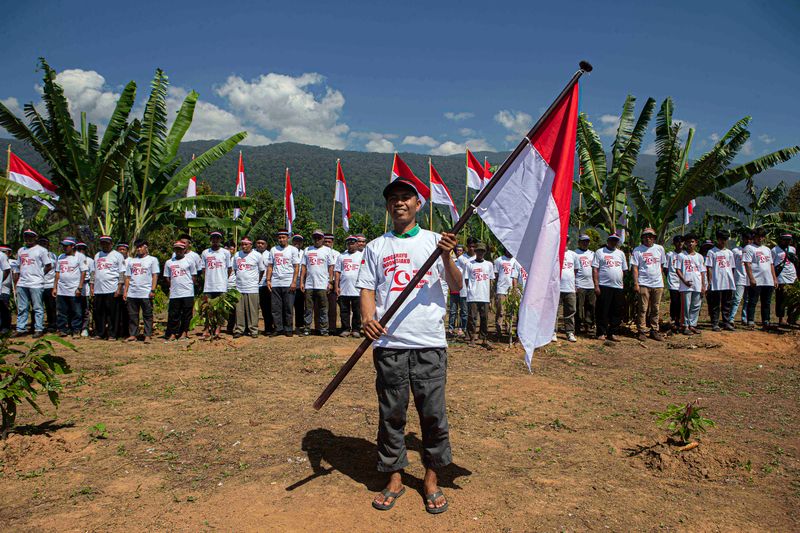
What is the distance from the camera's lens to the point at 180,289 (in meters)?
9.59

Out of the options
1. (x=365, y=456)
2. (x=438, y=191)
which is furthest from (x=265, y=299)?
(x=365, y=456)

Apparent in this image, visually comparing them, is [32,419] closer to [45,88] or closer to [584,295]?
[45,88]

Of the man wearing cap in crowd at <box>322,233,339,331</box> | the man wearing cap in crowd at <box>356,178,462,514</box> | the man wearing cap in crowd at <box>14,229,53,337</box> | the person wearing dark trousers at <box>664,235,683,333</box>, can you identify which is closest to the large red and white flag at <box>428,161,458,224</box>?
the man wearing cap in crowd at <box>322,233,339,331</box>

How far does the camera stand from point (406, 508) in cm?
334

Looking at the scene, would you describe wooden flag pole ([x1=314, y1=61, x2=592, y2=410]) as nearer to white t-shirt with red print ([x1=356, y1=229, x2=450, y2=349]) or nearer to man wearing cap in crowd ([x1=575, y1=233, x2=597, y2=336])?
white t-shirt with red print ([x1=356, y1=229, x2=450, y2=349])

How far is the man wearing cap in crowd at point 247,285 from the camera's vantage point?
991 centimetres

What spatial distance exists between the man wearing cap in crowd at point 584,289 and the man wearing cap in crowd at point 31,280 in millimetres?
11222

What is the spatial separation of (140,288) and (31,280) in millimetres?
2568

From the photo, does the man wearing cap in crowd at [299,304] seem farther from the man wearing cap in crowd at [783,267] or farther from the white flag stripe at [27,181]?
the man wearing cap in crowd at [783,267]

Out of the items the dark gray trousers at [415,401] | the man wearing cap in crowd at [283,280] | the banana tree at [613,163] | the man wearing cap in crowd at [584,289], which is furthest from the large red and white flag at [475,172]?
the dark gray trousers at [415,401]

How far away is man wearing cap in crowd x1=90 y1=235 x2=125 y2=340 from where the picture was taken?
980cm

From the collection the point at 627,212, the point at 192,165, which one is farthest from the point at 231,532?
the point at 627,212

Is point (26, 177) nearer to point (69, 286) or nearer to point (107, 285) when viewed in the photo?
point (69, 286)

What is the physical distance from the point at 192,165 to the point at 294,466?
9.87 meters
